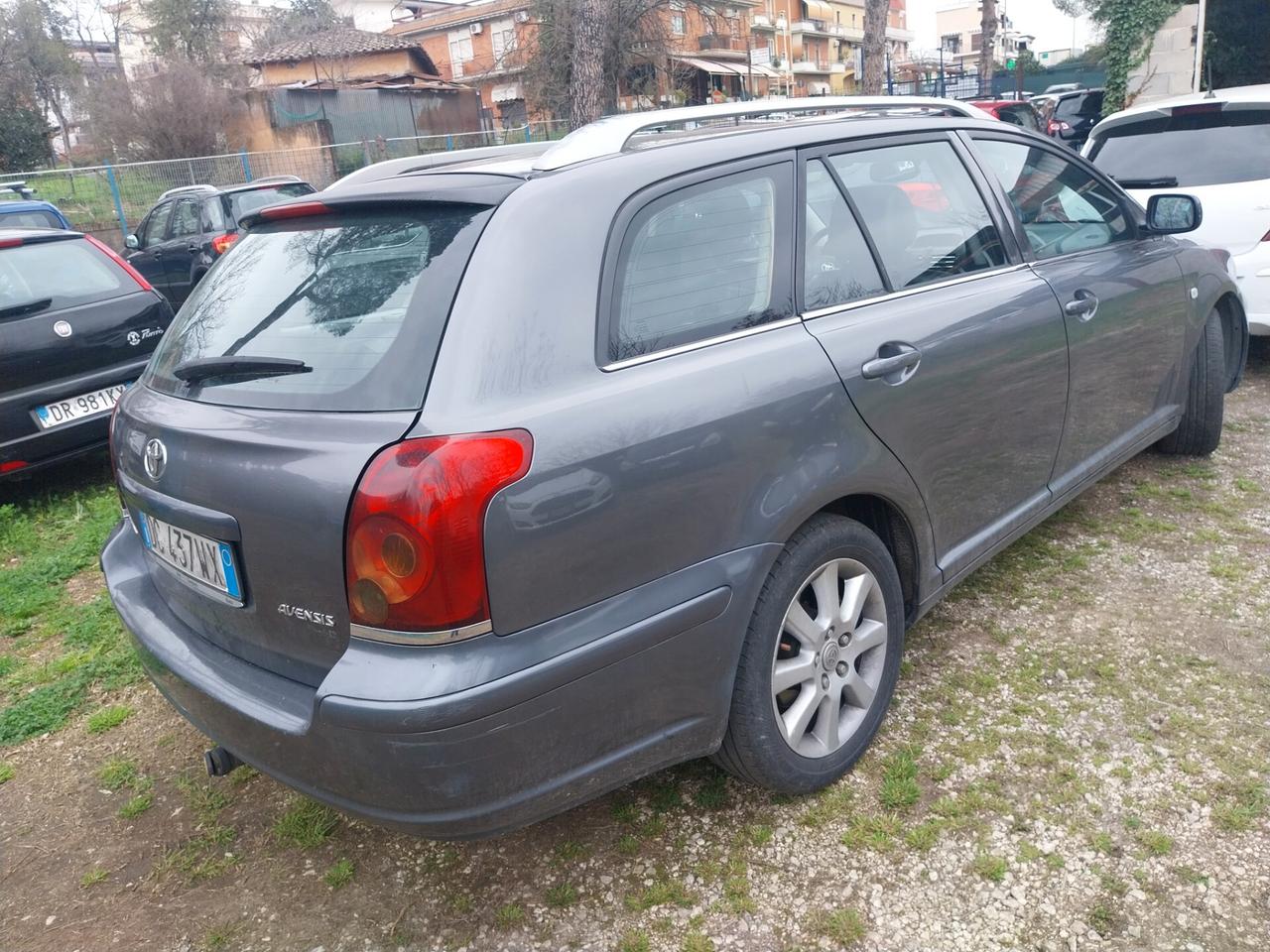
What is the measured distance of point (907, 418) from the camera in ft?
8.67

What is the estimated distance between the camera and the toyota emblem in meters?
2.30

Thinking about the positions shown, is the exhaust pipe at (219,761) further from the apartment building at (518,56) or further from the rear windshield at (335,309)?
the apartment building at (518,56)

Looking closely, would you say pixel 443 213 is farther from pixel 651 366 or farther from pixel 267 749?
pixel 267 749

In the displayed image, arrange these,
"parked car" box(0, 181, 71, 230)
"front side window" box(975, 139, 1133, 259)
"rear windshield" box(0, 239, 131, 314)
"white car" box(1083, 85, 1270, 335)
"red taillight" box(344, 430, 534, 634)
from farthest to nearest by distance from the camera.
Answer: "parked car" box(0, 181, 71, 230), "white car" box(1083, 85, 1270, 335), "rear windshield" box(0, 239, 131, 314), "front side window" box(975, 139, 1133, 259), "red taillight" box(344, 430, 534, 634)

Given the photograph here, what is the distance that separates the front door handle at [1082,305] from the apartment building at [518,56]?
32738mm

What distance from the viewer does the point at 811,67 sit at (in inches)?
2628

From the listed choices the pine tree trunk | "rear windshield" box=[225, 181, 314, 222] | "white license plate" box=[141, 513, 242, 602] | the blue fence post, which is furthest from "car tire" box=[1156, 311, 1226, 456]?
the blue fence post

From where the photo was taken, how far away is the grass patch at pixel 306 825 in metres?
2.64

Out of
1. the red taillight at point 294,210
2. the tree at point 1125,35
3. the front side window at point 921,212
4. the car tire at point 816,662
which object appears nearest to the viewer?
the car tire at point 816,662

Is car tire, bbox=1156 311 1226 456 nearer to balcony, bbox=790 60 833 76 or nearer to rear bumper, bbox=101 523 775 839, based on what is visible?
rear bumper, bbox=101 523 775 839

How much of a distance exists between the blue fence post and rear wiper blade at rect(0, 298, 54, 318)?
15.7 metres

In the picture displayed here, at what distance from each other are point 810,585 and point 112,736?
7.85 feet

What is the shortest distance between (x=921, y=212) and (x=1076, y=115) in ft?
64.3

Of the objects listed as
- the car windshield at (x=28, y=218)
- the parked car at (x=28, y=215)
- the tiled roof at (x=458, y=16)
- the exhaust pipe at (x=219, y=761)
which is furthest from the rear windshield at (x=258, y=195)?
the tiled roof at (x=458, y=16)
